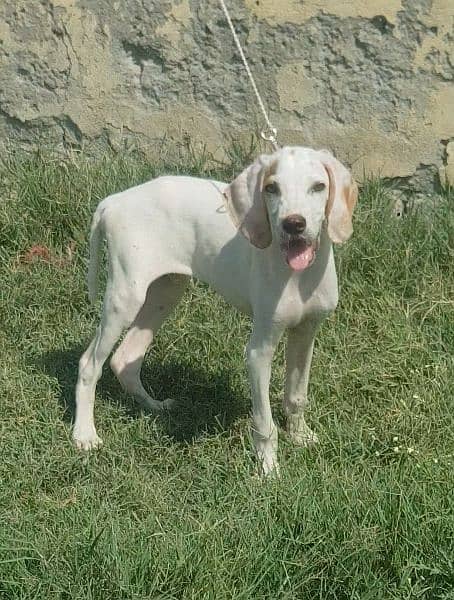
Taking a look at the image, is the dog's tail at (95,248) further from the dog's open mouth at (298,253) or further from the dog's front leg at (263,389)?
the dog's open mouth at (298,253)

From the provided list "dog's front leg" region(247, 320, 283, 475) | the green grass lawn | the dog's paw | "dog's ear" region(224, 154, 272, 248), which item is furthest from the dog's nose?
the dog's paw

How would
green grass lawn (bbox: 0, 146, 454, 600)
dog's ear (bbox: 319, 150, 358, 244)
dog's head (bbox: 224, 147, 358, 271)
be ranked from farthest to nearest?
dog's ear (bbox: 319, 150, 358, 244) < dog's head (bbox: 224, 147, 358, 271) < green grass lawn (bbox: 0, 146, 454, 600)

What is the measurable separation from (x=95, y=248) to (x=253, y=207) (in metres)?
1.01

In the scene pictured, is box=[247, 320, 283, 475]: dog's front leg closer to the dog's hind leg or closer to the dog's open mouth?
the dog's open mouth

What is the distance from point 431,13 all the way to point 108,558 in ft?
11.5

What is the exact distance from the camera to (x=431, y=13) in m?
5.57

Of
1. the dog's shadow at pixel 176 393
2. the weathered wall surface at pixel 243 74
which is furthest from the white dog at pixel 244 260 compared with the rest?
the weathered wall surface at pixel 243 74

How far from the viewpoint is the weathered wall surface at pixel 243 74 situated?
18.5 ft

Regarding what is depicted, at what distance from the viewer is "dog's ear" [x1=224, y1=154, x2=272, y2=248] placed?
3717 mm

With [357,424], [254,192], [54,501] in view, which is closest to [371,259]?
[357,424]

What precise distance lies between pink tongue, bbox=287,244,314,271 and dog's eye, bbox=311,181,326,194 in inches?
7.6

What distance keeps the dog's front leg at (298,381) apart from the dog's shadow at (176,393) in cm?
31

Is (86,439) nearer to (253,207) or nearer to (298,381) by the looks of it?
(298,381)

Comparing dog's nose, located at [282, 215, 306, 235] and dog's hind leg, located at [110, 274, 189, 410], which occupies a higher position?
dog's nose, located at [282, 215, 306, 235]
